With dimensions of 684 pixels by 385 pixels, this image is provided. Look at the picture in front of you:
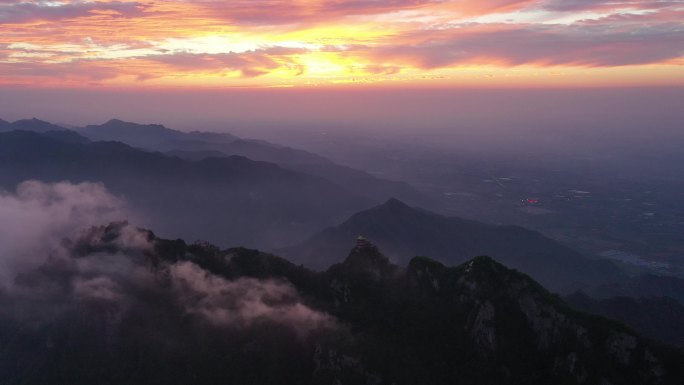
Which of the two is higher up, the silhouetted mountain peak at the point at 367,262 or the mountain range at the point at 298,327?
the silhouetted mountain peak at the point at 367,262

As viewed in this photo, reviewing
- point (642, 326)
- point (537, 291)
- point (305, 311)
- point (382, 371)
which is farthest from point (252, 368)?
point (642, 326)

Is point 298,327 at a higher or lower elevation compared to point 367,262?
lower

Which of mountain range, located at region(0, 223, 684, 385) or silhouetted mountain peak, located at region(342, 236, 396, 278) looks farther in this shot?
silhouetted mountain peak, located at region(342, 236, 396, 278)

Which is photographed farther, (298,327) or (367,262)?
(367,262)

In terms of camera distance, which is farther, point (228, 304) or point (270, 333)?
point (228, 304)

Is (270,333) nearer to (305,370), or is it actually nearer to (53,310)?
(305,370)

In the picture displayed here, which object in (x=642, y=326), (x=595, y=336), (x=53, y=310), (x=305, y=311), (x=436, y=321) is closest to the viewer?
(x=595, y=336)

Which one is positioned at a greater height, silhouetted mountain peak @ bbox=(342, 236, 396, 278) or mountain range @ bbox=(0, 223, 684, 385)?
silhouetted mountain peak @ bbox=(342, 236, 396, 278)

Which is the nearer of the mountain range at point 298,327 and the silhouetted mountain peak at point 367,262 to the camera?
the mountain range at point 298,327
